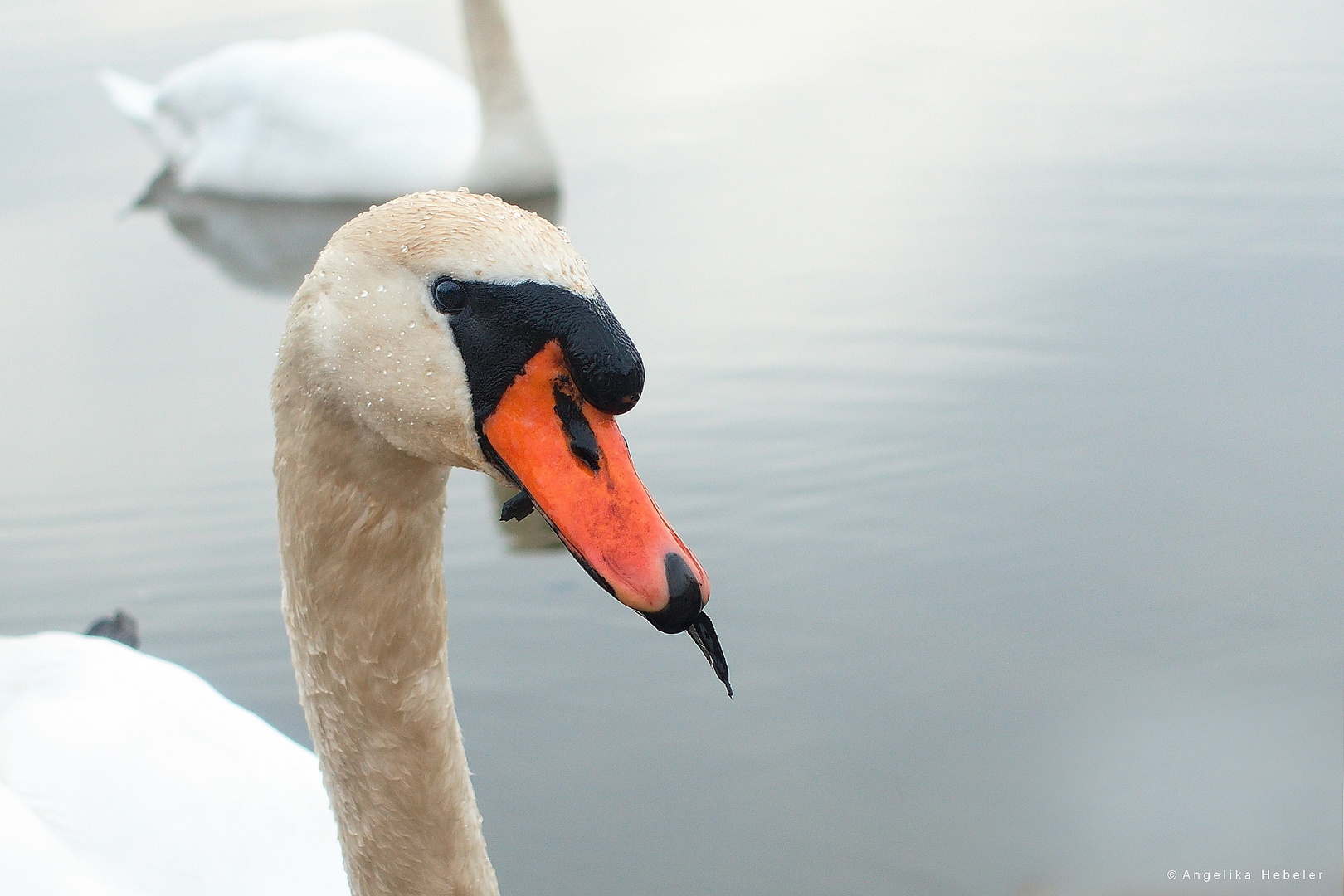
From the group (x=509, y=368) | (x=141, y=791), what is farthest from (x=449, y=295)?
(x=141, y=791)

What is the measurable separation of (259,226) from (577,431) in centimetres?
719

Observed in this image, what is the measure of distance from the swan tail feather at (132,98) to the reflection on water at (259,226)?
487 millimetres

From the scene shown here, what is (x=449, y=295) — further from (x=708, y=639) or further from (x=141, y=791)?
(x=141, y=791)

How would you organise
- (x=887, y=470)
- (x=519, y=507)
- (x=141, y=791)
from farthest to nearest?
(x=887, y=470)
(x=141, y=791)
(x=519, y=507)

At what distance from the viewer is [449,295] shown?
1.62m

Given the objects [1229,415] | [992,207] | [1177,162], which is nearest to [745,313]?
[992,207]

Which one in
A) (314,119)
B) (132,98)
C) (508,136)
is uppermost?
(508,136)

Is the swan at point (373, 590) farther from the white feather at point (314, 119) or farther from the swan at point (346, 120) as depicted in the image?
the white feather at point (314, 119)

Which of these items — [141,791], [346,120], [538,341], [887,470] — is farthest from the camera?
[346,120]

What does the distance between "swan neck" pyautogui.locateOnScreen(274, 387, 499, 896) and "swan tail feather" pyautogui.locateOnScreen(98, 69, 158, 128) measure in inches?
293

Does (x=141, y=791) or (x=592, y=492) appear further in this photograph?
(x=141, y=791)

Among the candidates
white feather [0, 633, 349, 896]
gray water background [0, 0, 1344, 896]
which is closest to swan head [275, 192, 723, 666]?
white feather [0, 633, 349, 896]

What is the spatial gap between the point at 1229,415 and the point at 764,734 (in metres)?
2.24

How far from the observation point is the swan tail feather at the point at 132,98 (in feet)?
28.6
